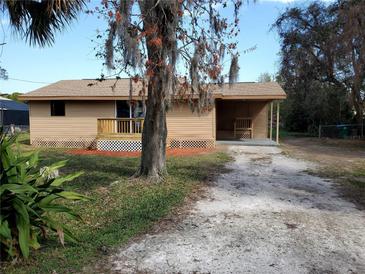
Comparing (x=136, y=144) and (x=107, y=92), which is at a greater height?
(x=107, y=92)

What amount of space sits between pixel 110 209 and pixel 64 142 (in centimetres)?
1322

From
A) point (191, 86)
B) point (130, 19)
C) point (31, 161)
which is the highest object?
point (130, 19)

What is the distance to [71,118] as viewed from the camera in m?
18.7

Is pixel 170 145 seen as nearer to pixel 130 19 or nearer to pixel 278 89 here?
pixel 278 89

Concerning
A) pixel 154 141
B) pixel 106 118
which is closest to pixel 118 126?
pixel 106 118

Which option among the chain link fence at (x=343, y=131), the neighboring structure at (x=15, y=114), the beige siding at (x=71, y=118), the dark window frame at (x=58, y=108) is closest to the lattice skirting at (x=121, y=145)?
the beige siding at (x=71, y=118)

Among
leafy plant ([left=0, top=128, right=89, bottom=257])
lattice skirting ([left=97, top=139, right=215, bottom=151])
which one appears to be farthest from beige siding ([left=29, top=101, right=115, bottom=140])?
leafy plant ([left=0, top=128, right=89, bottom=257])

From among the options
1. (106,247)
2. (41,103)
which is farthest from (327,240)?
(41,103)

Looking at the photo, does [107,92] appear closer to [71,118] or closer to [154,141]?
[71,118]

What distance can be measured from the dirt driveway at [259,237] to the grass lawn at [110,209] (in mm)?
368

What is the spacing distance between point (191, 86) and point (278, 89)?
12.3 metres

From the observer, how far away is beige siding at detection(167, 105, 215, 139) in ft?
58.1

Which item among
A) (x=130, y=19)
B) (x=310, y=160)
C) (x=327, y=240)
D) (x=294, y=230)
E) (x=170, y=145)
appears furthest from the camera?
(x=170, y=145)

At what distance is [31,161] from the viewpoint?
4.61 meters
